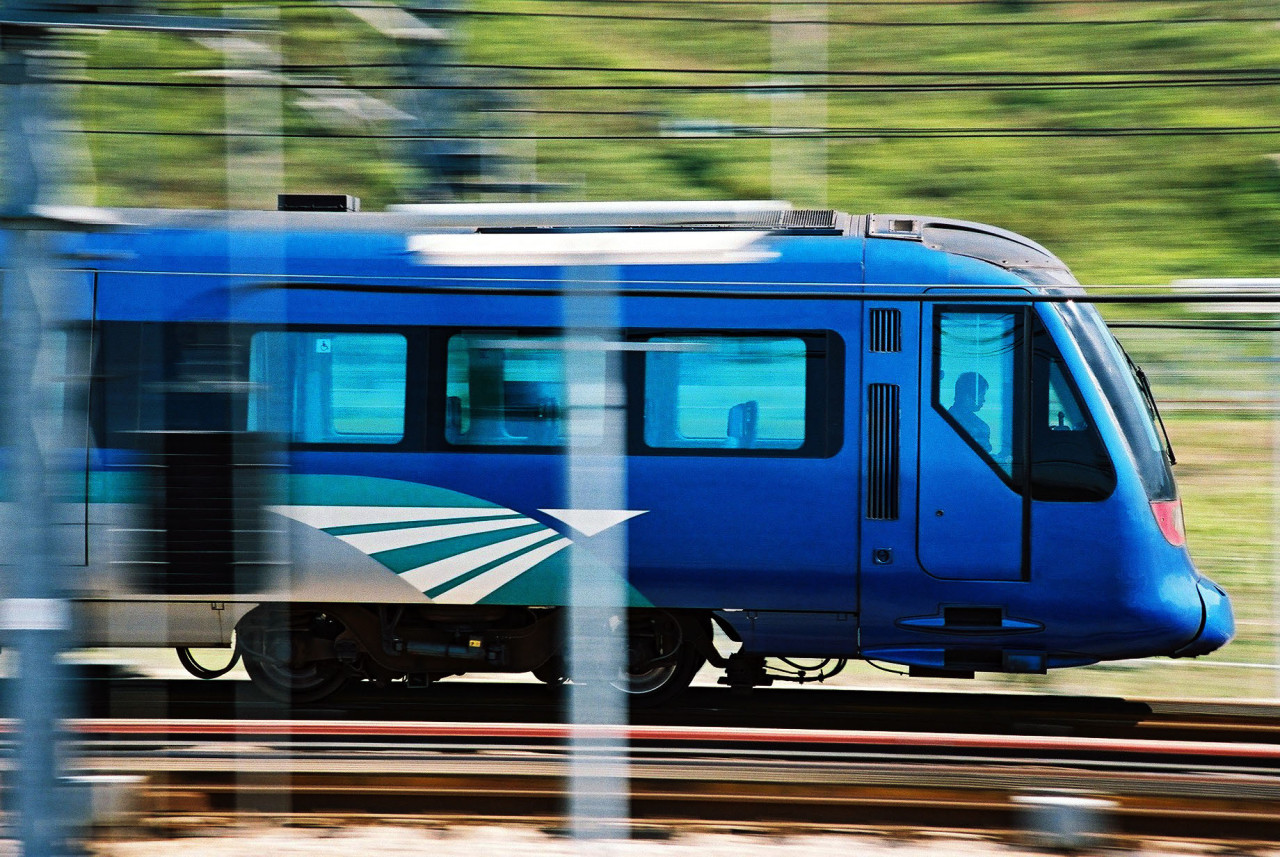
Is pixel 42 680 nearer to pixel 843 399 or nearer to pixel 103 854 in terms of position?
pixel 103 854

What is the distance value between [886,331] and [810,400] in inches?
22.3

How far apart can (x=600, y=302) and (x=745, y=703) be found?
15.6ft

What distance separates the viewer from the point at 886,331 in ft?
21.8

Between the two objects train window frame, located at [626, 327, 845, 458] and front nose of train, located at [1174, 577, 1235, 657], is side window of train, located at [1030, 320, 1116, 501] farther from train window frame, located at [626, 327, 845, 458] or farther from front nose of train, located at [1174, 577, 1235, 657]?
train window frame, located at [626, 327, 845, 458]

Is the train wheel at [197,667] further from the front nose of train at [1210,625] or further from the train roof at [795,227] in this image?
the front nose of train at [1210,625]

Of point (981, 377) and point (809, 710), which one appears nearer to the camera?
point (981, 377)

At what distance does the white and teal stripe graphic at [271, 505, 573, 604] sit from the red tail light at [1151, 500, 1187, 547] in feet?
10.8

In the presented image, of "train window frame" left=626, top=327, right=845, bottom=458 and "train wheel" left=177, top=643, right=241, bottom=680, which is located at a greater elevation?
"train window frame" left=626, top=327, right=845, bottom=458

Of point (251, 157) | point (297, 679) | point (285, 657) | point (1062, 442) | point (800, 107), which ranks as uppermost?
point (800, 107)

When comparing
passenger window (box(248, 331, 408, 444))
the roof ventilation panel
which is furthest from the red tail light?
the roof ventilation panel

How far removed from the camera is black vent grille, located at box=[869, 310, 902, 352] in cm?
664

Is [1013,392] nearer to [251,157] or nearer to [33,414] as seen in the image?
A: [251,157]

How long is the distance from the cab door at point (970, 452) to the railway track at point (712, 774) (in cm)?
106

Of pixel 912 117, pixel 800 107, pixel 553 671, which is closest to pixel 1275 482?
pixel 800 107
